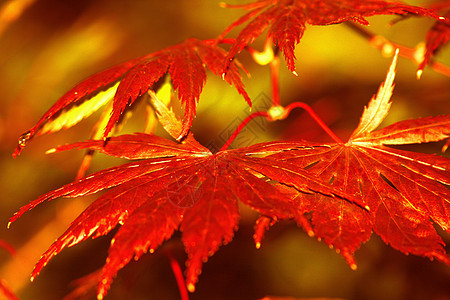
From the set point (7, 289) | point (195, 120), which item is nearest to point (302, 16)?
point (7, 289)

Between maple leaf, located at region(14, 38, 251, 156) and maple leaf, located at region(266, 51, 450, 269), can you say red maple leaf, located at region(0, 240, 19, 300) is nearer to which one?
maple leaf, located at region(14, 38, 251, 156)

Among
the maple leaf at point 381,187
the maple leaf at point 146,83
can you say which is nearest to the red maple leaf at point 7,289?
the maple leaf at point 146,83

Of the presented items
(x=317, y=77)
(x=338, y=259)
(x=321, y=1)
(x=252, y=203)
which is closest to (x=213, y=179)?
(x=252, y=203)

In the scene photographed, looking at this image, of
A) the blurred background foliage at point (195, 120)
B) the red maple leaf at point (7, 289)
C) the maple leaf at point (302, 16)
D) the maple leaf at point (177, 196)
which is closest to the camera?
A: the maple leaf at point (177, 196)

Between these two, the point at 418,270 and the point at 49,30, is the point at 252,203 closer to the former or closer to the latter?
the point at 418,270

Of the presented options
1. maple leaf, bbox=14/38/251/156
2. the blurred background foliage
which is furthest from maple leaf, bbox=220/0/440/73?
the blurred background foliage

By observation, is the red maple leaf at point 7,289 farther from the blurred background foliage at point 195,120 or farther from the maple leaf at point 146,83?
the blurred background foliage at point 195,120
